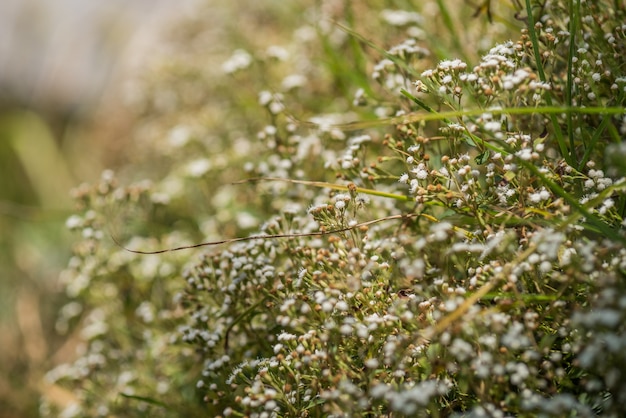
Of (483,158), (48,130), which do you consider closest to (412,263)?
(483,158)

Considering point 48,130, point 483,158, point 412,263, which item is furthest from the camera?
point 48,130

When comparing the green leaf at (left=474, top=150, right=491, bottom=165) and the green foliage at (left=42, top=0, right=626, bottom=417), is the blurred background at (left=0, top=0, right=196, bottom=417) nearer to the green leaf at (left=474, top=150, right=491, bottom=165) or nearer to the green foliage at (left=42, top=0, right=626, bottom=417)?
the green foliage at (left=42, top=0, right=626, bottom=417)

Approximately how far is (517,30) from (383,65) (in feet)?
2.26

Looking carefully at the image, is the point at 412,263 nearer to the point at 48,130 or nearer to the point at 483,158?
the point at 483,158

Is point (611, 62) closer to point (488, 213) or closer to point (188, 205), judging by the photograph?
point (488, 213)

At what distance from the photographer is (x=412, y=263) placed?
1671mm

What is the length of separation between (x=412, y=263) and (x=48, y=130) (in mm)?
6702

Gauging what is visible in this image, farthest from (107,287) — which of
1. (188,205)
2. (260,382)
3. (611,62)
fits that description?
(611,62)

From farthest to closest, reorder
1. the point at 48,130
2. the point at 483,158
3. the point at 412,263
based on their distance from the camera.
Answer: the point at 48,130
the point at 483,158
the point at 412,263

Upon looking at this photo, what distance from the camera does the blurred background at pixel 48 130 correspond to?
14.1 feet

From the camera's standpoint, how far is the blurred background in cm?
431

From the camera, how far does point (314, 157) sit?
2906mm

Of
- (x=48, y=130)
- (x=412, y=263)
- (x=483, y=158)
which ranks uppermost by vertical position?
(x=483, y=158)

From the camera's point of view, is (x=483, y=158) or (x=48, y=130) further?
(x=48, y=130)
